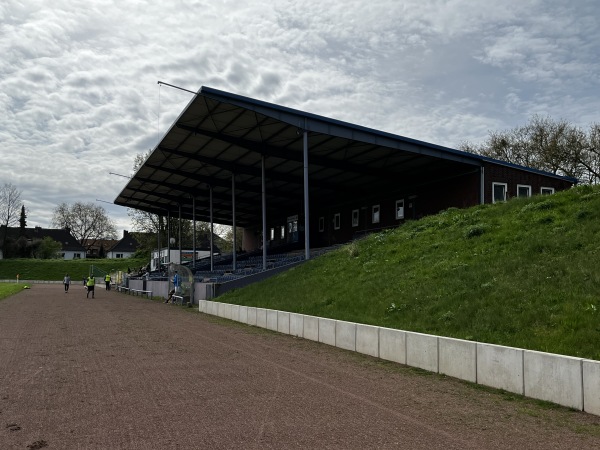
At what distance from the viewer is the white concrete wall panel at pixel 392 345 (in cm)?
Answer: 1007

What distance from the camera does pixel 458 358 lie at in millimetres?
8719

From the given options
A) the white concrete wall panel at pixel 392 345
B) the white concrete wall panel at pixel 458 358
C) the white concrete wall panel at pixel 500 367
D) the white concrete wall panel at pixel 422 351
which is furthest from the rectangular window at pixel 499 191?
the white concrete wall panel at pixel 500 367

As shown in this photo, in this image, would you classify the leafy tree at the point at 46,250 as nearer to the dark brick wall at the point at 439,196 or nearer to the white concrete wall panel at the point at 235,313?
the dark brick wall at the point at 439,196

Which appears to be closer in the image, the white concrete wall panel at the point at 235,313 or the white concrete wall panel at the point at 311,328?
the white concrete wall panel at the point at 311,328

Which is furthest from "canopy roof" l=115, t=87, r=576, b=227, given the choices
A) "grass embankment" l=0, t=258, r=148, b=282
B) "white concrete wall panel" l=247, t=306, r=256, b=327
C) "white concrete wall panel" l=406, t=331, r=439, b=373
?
"grass embankment" l=0, t=258, r=148, b=282

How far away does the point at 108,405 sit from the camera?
682 centimetres

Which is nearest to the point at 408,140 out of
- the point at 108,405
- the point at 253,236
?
the point at 108,405

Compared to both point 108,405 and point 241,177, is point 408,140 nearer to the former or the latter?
point 241,177

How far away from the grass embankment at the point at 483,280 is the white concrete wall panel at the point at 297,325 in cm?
65

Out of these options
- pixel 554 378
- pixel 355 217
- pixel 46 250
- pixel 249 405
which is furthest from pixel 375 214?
pixel 46 250

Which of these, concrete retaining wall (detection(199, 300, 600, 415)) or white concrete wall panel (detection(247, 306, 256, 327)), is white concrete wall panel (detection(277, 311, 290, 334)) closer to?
concrete retaining wall (detection(199, 300, 600, 415))

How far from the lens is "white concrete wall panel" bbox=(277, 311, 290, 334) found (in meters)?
15.1

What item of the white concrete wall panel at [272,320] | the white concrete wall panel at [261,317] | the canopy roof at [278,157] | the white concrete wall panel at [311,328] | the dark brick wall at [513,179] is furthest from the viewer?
the dark brick wall at [513,179]

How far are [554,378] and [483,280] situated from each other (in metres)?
4.68
